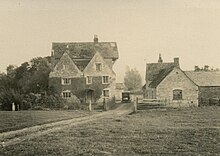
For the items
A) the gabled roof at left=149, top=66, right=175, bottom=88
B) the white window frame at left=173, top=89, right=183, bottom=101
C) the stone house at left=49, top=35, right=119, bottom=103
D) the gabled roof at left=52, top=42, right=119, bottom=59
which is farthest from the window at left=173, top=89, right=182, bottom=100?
the gabled roof at left=52, top=42, right=119, bottom=59

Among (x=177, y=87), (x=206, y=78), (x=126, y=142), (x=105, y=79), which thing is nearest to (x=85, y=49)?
(x=105, y=79)

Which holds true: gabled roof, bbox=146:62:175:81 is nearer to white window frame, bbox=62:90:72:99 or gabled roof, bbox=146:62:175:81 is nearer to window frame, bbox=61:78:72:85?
window frame, bbox=61:78:72:85

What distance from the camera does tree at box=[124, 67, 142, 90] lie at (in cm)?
12788

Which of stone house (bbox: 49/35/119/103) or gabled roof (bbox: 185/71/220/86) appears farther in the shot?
stone house (bbox: 49/35/119/103)

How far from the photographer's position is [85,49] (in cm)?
5744

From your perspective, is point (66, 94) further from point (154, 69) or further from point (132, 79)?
point (132, 79)

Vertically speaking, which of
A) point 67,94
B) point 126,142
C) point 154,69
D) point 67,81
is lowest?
point 126,142

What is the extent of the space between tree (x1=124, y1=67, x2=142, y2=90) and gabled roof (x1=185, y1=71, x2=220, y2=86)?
7145 cm

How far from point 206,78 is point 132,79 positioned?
80.4 metres

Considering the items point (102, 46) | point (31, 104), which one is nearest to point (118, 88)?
point (102, 46)

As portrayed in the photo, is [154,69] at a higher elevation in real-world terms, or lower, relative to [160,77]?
higher

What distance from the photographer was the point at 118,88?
87.6 metres

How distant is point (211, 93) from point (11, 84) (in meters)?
30.0

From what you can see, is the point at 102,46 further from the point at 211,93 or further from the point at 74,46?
the point at 211,93
